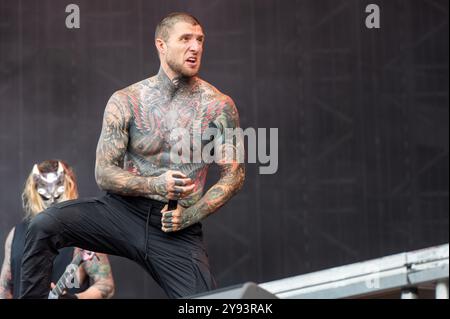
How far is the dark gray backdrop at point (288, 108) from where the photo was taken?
9305mm

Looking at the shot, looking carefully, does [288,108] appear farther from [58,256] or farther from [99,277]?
[58,256]

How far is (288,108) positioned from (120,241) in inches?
149

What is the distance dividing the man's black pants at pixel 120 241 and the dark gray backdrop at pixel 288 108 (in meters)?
3.42

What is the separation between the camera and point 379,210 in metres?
9.31

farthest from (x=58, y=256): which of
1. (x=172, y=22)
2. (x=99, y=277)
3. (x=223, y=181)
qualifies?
(x=172, y=22)

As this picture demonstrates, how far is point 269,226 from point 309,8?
5.72ft

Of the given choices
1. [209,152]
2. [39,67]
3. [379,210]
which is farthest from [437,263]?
[39,67]

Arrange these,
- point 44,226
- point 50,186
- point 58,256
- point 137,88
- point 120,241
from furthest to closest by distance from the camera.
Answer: point 50,186 < point 58,256 < point 137,88 < point 120,241 < point 44,226

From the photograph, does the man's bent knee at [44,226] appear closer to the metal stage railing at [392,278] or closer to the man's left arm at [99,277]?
the man's left arm at [99,277]

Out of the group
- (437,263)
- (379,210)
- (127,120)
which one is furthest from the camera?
(379,210)

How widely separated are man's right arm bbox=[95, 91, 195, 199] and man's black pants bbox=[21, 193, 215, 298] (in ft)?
0.32

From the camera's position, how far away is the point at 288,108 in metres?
9.44

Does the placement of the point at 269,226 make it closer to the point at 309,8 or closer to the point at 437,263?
the point at 309,8

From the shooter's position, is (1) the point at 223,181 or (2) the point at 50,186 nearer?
(1) the point at 223,181
